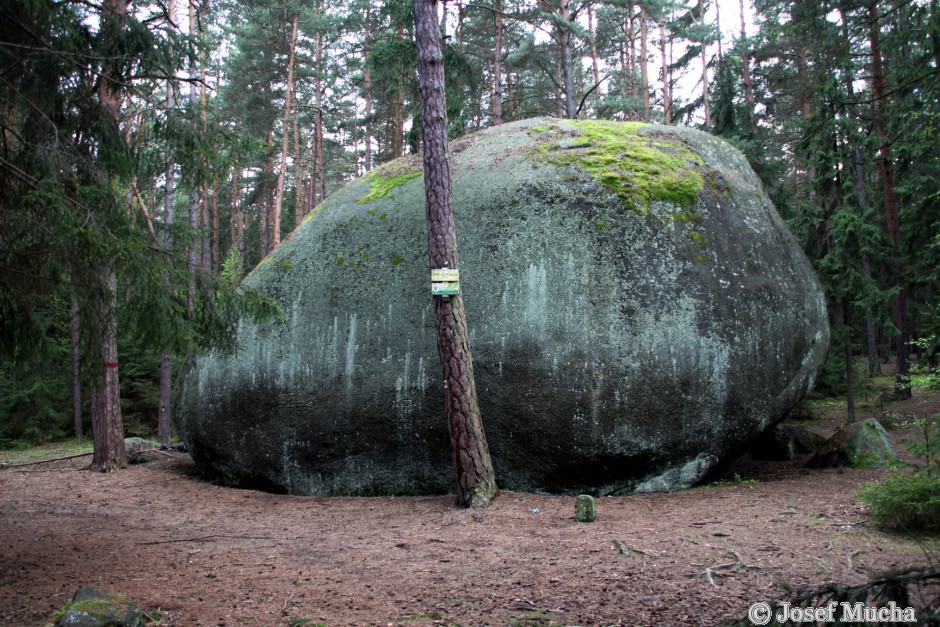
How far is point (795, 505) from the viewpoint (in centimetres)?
588

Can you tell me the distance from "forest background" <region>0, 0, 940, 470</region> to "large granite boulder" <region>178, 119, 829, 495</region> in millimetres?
1315

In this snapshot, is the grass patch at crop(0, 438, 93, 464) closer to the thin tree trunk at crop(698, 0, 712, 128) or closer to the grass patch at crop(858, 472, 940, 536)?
the grass patch at crop(858, 472, 940, 536)

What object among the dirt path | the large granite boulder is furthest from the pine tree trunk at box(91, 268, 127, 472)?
the dirt path

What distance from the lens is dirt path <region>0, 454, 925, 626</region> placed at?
12.4ft

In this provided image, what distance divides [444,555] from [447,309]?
2522 millimetres

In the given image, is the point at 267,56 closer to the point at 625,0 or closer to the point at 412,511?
the point at 625,0

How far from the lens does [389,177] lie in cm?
902

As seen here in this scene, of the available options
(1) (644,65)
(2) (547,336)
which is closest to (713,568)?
(2) (547,336)

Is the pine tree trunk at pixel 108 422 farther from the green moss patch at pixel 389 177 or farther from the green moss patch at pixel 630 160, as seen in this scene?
the green moss patch at pixel 630 160

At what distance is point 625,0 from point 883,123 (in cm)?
854

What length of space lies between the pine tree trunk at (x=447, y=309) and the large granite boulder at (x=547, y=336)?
656 mm

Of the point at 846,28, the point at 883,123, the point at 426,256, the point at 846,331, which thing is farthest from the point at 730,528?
the point at 883,123

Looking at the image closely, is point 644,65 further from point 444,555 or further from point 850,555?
point 444,555

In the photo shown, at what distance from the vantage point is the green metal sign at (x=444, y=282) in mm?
6457
